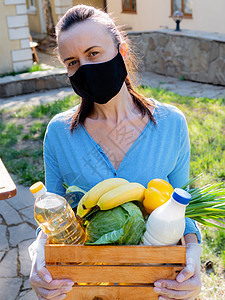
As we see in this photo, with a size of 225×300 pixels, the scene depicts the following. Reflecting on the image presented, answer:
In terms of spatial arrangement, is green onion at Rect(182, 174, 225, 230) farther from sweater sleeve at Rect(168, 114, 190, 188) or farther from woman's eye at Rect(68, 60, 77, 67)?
woman's eye at Rect(68, 60, 77, 67)

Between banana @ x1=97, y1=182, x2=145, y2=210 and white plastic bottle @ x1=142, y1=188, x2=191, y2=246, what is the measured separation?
0.45 feet

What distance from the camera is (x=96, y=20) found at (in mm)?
1786

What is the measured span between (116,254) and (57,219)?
0.26 meters

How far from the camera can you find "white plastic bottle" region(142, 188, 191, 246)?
1.25 m

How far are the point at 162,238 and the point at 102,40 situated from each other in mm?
954

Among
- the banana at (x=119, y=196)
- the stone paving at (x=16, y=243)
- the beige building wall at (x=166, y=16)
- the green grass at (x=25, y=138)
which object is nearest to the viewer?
Answer: the banana at (x=119, y=196)

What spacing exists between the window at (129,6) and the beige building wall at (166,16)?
0.16 m

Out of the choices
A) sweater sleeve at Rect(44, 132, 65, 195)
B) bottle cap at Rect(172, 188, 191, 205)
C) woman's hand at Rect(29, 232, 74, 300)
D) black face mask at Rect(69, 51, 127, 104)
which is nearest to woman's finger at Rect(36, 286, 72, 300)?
woman's hand at Rect(29, 232, 74, 300)

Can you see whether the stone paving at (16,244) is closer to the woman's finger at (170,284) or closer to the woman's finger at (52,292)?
the woman's finger at (52,292)

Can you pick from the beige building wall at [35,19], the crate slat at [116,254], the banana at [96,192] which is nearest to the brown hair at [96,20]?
the banana at [96,192]

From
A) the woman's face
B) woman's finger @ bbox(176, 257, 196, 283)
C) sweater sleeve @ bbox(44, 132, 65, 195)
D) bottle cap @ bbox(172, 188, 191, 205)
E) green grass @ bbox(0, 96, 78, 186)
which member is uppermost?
the woman's face

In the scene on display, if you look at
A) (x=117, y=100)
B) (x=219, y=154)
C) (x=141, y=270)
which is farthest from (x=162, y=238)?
(x=219, y=154)

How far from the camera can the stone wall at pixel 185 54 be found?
8383mm

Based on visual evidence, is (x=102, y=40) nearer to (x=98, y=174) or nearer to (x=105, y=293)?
(x=98, y=174)
